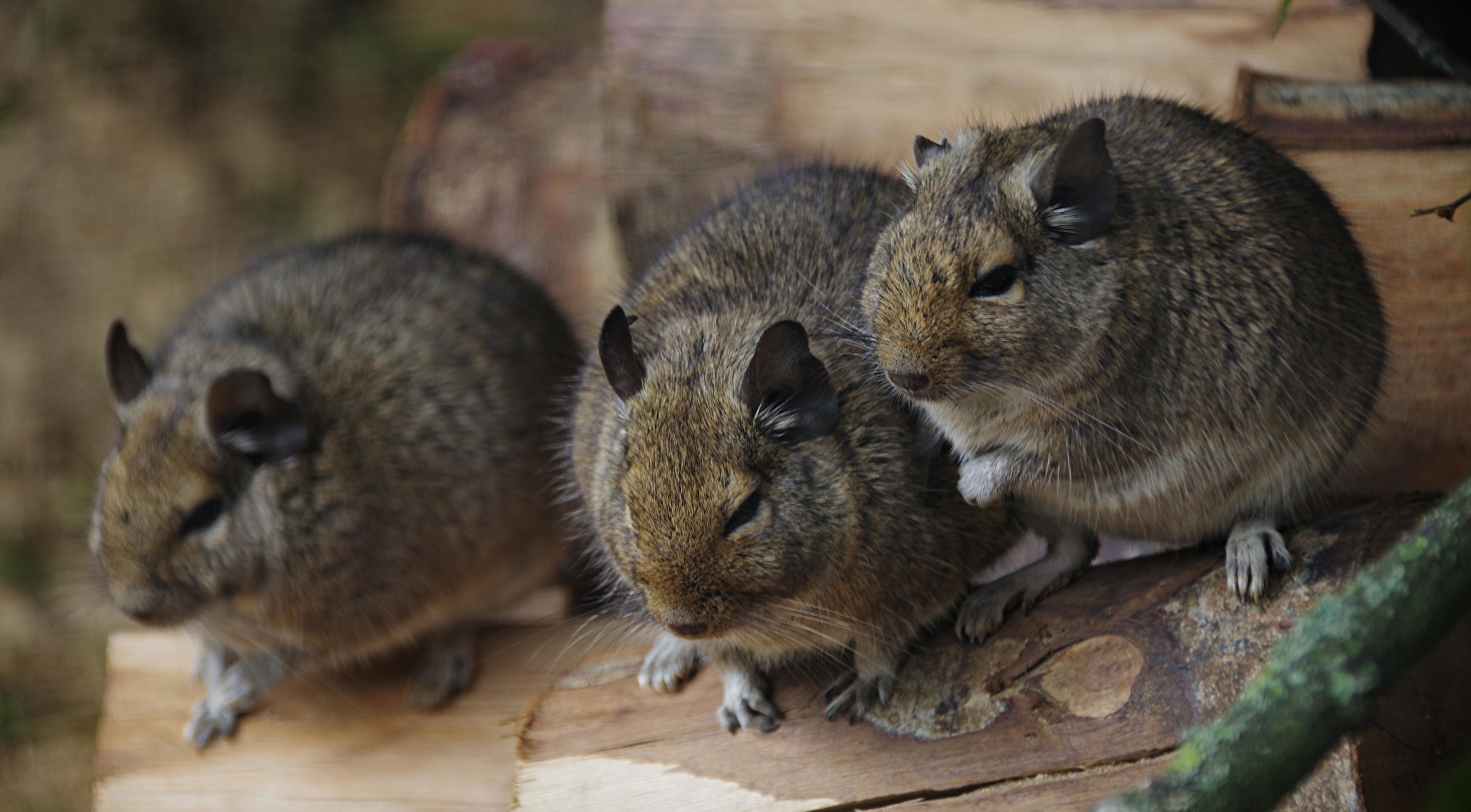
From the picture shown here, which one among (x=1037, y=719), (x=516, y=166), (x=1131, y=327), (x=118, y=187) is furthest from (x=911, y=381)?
(x=118, y=187)

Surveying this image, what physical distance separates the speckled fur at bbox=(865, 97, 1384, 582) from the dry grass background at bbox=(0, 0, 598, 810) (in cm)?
655

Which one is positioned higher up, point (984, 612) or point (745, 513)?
point (745, 513)

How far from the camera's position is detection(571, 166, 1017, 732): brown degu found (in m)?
3.35

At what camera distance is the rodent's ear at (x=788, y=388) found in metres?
3.39

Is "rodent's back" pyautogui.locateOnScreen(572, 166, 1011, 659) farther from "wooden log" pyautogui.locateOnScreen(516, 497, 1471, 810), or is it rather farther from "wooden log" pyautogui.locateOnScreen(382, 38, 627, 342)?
"wooden log" pyautogui.locateOnScreen(382, 38, 627, 342)

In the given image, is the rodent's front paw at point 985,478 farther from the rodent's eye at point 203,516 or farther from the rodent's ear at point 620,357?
the rodent's eye at point 203,516

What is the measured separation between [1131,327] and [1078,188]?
0.41 meters

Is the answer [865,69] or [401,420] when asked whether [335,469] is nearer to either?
[401,420]

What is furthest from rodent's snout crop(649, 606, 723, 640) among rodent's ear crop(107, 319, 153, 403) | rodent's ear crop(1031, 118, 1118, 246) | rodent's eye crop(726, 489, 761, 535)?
rodent's ear crop(107, 319, 153, 403)

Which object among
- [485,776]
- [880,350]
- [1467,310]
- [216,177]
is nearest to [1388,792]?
[880,350]

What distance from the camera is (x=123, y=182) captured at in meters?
9.11

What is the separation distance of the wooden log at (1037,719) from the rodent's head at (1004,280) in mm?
814

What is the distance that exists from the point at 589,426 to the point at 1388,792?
98.7 inches

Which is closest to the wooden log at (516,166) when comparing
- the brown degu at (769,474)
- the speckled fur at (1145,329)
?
the brown degu at (769,474)
